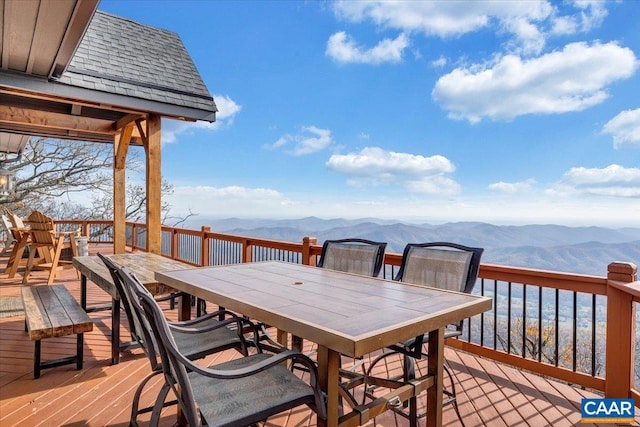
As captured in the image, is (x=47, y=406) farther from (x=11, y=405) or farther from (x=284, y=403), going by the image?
(x=284, y=403)

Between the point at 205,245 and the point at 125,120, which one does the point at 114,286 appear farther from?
the point at 125,120

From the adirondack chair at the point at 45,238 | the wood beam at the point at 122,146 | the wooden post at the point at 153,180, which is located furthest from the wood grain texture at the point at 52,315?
the wood beam at the point at 122,146

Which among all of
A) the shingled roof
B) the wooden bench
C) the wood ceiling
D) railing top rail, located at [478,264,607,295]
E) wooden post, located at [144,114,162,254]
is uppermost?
the shingled roof

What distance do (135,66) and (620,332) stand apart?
6.46 meters

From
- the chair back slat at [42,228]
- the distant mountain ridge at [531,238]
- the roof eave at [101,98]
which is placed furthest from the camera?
the distant mountain ridge at [531,238]

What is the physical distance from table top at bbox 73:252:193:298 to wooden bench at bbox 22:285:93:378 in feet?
0.89

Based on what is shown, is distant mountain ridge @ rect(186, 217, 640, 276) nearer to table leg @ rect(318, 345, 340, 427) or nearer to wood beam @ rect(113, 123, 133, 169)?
wood beam @ rect(113, 123, 133, 169)

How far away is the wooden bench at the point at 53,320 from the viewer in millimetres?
2723

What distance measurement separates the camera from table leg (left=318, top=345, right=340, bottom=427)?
156 cm

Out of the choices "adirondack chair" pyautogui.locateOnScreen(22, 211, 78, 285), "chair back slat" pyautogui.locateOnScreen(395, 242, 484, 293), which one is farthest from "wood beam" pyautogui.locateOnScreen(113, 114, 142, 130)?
"chair back slat" pyautogui.locateOnScreen(395, 242, 484, 293)

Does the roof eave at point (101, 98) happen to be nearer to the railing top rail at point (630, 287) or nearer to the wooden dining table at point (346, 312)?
the wooden dining table at point (346, 312)

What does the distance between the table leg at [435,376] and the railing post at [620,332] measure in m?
1.54

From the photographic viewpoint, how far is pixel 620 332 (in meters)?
2.56

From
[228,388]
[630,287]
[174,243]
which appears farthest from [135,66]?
[630,287]
